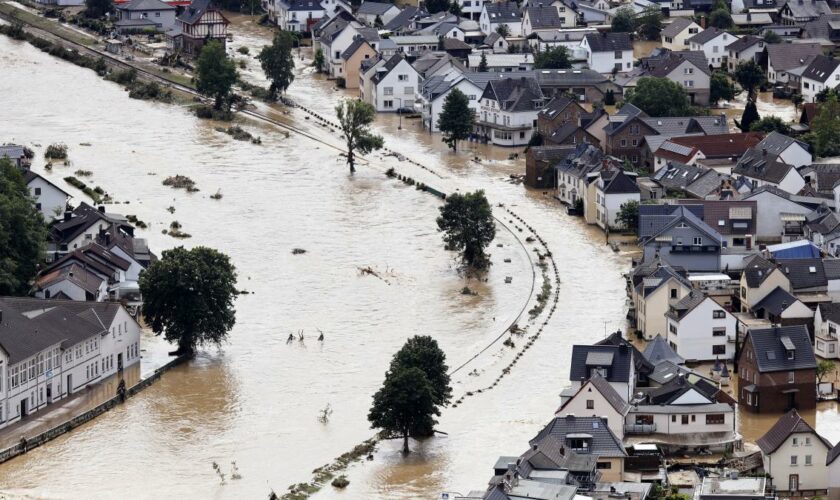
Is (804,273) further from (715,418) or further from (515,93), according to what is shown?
(515,93)

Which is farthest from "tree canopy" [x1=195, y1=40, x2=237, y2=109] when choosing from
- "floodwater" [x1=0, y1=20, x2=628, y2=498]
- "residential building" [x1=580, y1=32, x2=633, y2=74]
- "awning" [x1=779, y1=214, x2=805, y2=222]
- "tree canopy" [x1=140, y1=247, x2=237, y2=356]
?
"tree canopy" [x1=140, y1=247, x2=237, y2=356]

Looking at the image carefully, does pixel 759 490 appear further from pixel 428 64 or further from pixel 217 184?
pixel 428 64

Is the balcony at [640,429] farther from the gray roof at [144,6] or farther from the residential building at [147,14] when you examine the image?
the gray roof at [144,6]

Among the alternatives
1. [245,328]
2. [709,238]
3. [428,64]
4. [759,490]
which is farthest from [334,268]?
[428,64]

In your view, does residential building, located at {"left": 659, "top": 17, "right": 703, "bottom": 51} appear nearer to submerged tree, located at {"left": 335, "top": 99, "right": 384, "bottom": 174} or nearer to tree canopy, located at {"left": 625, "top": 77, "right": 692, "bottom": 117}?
tree canopy, located at {"left": 625, "top": 77, "right": 692, "bottom": 117}

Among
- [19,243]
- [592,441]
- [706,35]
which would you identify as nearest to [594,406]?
[592,441]

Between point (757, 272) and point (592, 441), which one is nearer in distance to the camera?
point (592, 441)
